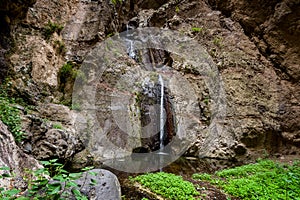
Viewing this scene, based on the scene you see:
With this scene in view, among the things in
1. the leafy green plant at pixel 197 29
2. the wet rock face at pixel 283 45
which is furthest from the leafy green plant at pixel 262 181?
the leafy green plant at pixel 197 29

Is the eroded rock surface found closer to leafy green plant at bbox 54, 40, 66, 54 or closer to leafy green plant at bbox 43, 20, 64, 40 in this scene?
leafy green plant at bbox 43, 20, 64, 40

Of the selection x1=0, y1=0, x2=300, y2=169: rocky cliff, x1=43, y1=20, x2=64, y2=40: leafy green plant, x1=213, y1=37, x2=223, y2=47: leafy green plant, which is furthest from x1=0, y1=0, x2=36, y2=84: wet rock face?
x1=213, y1=37, x2=223, y2=47: leafy green plant

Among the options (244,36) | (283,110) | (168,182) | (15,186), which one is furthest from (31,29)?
(283,110)

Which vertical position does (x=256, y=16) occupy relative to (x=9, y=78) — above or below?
above

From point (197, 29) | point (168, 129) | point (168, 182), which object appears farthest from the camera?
point (197, 29)

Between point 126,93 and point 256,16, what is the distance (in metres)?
6.12

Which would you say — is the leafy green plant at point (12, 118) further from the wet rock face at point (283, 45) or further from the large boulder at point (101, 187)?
the wet rock face at point (283, 45)

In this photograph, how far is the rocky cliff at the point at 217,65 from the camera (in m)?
6.35

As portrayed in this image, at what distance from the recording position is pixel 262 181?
483cm

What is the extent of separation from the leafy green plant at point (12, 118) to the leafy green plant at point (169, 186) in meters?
2.82

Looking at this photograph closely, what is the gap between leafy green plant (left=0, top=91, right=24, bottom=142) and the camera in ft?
14.9

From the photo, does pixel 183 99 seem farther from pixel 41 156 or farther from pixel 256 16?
pixel 41 156

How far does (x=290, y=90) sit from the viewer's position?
760cm

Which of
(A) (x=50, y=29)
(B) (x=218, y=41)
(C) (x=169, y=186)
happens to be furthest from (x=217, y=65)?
(A) (x=50, y=29)
